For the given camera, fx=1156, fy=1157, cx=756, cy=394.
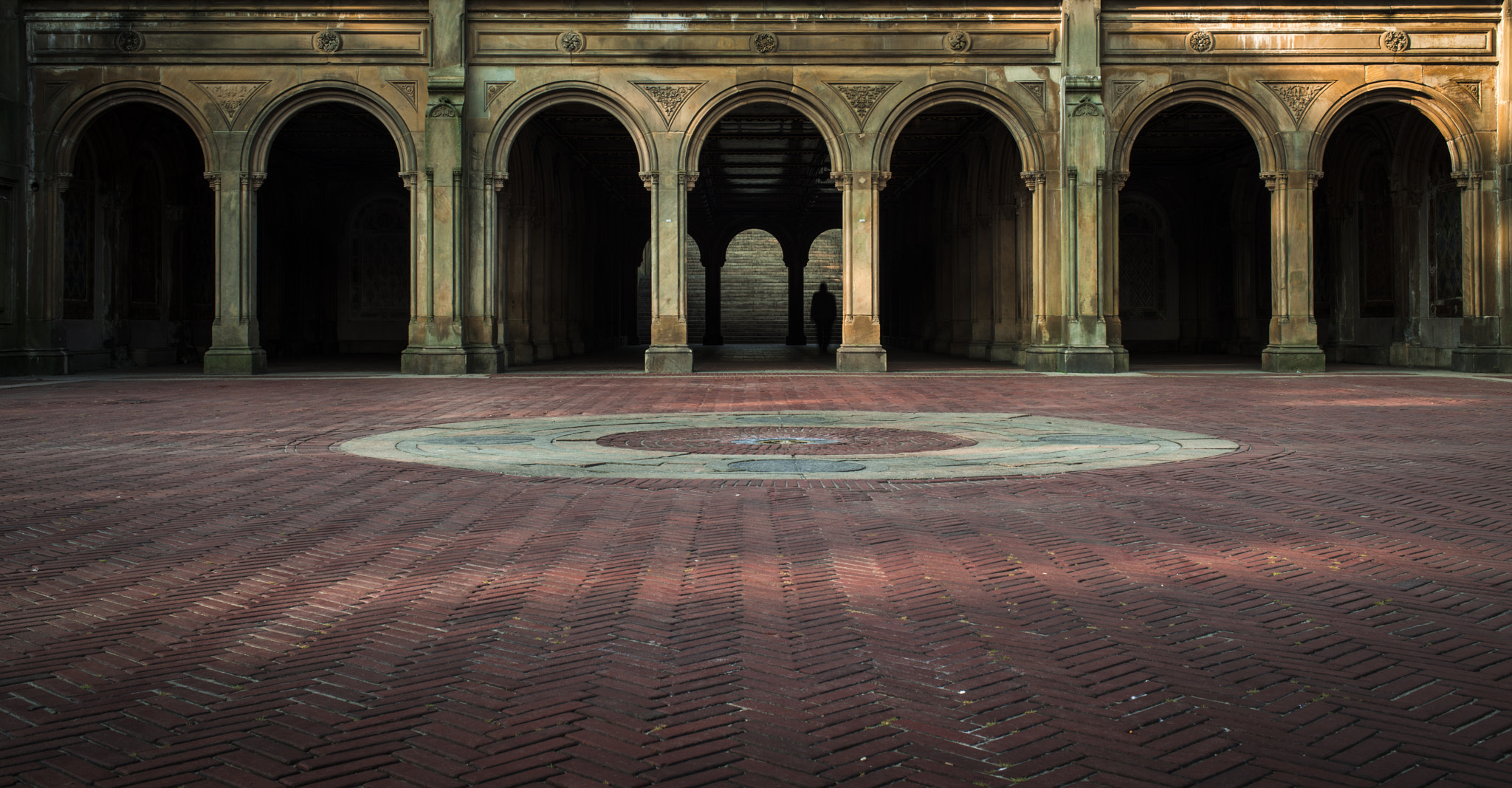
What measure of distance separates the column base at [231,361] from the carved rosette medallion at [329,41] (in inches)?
253

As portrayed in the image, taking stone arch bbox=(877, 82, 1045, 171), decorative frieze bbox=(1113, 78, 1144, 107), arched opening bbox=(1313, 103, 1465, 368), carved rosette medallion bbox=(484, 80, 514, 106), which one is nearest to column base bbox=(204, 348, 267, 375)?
carved rosette medallion bbox=(484, 80, 514, 106)

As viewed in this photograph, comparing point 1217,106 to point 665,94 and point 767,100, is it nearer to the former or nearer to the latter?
point 767,100

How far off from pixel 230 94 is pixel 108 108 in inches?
102

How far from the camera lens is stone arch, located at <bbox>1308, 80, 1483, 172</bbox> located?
949 inches

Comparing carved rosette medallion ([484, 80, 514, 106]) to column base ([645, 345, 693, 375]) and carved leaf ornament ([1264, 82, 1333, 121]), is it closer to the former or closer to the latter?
column base ([645, 345, 693, 375])

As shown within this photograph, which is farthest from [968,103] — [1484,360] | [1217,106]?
[1484,360]

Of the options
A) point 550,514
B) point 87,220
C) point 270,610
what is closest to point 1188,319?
point 87,220

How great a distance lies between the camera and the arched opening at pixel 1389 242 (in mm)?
25828

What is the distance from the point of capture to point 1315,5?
79.0 feet

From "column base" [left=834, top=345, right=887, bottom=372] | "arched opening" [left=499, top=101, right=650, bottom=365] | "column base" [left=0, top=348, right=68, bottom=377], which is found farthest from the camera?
"arched opening" [left=499, top=101, right=650, bottom=365]

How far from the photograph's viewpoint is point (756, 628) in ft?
14.0

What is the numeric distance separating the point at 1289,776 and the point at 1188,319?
121 ft

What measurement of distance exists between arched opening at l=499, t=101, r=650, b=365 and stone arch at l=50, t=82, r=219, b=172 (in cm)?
638

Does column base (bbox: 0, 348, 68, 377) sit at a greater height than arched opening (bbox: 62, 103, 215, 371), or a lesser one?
lesser
